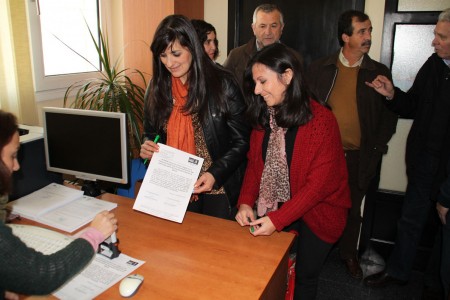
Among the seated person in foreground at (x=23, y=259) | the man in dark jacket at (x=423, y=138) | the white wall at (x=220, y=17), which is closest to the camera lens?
the seated person in foreground at (x=23, y=259)

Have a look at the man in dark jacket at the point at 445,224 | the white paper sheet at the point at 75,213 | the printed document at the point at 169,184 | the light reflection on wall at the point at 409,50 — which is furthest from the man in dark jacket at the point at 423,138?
the white paper sheet at the point at 75,213

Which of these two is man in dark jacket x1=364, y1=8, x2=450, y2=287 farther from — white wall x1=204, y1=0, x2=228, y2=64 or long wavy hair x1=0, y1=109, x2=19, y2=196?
long wavy hair x1=0, y1=109, x2=19, y2=196

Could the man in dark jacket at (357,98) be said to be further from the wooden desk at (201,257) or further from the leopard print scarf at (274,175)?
the wooden desk at (201,257)

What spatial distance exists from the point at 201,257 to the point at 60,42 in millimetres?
2307

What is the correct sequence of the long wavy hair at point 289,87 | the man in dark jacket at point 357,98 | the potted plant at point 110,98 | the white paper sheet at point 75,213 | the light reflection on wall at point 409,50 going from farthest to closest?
the potted plant at point 110,98 < the light reflection on wall at point 409,50 < the man in dark jacket at point 357,98 < the white paper sheet at point 75,213 < the long wavy hair at point 289,87

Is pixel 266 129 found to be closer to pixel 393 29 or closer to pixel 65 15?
pixel 393 29

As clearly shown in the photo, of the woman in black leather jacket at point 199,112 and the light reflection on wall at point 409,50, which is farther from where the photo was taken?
the light reflection on wall at point 409,50

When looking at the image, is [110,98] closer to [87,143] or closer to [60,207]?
[87,143]

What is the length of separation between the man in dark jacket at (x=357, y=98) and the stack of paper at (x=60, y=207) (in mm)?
1602

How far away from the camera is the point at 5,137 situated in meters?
1.05

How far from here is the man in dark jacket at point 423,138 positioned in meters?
2.17

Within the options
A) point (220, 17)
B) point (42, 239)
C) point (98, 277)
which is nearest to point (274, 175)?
point (98, 277)

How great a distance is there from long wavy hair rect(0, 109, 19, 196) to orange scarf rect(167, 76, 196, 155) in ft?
2.62

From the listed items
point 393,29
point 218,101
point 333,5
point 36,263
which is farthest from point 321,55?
point 36,263
